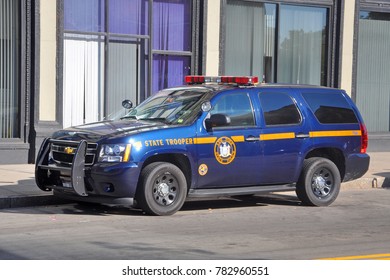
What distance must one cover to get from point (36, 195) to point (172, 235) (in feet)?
11.1

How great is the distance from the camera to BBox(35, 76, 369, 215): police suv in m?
11.2

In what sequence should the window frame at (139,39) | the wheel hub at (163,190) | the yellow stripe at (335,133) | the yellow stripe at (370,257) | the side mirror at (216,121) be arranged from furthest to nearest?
the window frame at (139,39), the yellow stripe at (335,133), the side mirror at (216,121), the wheel hub at (163,190), the yellow stripe at (370,257)

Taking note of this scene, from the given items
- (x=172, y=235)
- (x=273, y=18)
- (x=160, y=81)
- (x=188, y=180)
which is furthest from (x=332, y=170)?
(x=273, y=18)

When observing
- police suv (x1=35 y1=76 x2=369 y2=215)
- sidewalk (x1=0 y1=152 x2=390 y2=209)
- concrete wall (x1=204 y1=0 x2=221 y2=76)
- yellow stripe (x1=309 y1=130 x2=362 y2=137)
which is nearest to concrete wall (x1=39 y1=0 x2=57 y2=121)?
sidewalk (x1=0 y1=152 x2=390 y2=209)

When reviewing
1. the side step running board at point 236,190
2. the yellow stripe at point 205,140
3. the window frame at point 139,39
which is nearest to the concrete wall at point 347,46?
the window frame at point 139,39

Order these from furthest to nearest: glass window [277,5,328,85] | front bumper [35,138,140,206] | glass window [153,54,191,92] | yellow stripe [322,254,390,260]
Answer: glass window [277,5,328,85]
glass window [153,54,191,92]
front bumper [35,138,140,206]
yellow stripe [322,254,390,260]

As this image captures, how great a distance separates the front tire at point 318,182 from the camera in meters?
12.7

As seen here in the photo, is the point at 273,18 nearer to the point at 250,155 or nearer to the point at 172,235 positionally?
the point at 250,155

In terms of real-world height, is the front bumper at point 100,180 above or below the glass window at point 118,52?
below

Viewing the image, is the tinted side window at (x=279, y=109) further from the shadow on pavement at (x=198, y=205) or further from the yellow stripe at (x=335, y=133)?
the shadow on pavement at (x=198, y=205)

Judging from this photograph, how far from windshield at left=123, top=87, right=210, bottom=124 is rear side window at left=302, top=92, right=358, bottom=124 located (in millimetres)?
1784

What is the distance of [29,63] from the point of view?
54.9 feet

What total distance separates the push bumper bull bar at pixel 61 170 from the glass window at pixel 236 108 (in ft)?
6.71

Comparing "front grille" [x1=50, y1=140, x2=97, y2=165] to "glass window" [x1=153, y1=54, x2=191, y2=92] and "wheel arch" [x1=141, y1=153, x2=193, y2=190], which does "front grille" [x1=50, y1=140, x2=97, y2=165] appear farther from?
"glass window" [x1=153, y1=54, x2=191, y2=92]
